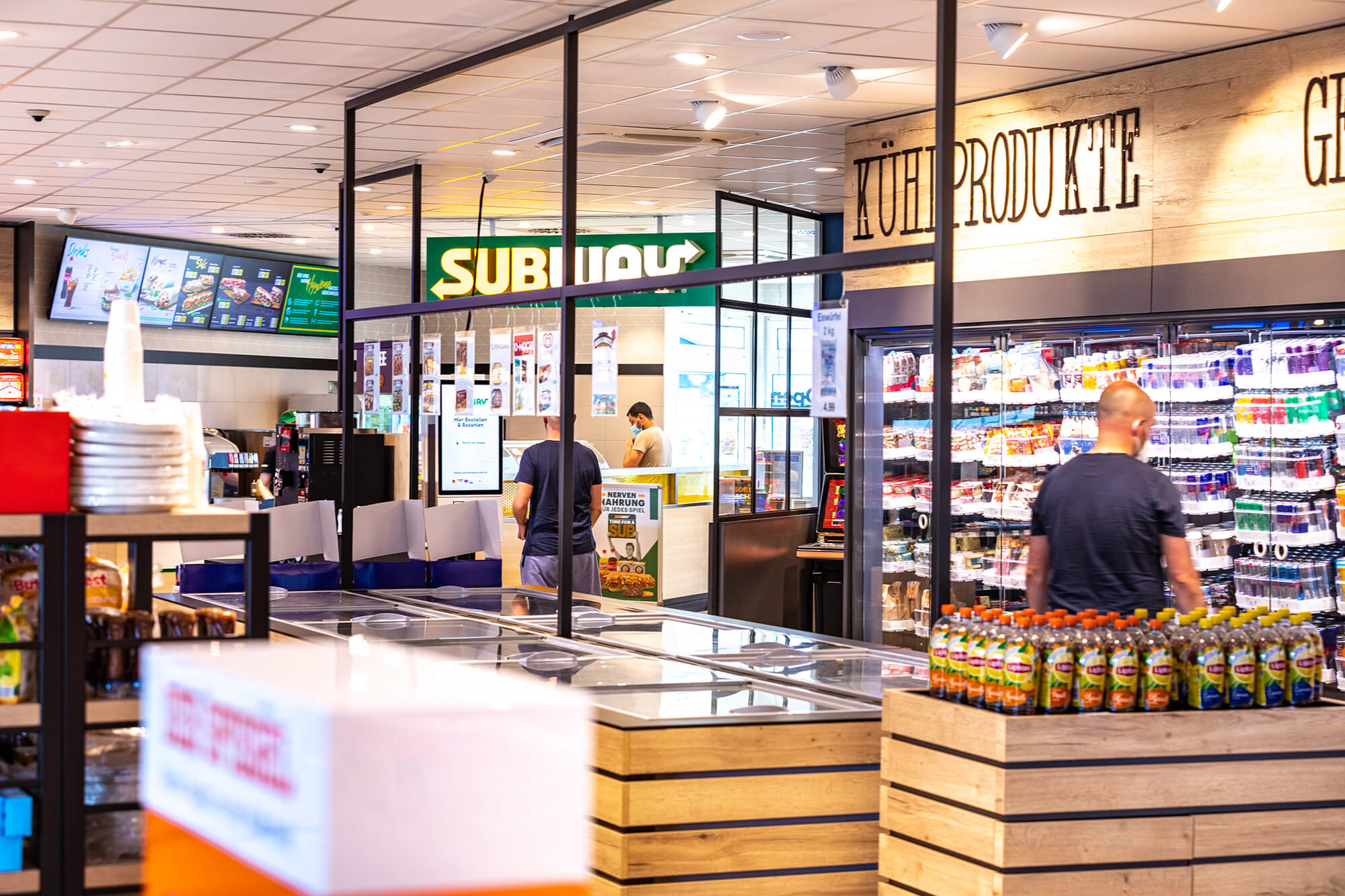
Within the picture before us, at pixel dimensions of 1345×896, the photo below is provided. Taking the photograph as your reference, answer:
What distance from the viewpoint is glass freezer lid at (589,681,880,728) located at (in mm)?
3461

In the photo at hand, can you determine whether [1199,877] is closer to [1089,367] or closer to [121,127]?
[1089,367]

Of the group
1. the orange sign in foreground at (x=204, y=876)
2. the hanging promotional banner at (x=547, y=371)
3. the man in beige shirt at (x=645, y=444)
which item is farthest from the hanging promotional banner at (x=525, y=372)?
the orange sign in foreground at (x=204, y=876)

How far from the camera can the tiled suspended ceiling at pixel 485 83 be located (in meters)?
5.08

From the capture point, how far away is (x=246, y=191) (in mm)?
9484

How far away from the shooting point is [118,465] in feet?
8.98

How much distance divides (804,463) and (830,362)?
5.13 meters

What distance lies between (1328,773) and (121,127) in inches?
266

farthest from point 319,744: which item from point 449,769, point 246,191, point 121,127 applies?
point 246,191

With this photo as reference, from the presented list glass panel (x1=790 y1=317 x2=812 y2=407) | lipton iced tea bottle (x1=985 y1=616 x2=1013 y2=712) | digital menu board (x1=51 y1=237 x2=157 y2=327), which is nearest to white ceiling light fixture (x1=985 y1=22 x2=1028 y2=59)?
lipton iced tea bottle (x1=985 y1=616 x2=1013 y2=712)

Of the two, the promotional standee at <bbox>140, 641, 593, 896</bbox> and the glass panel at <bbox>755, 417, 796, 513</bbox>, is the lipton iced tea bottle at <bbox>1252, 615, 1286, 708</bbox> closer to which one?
the promotional standee at <bbox>140, 641, 593, 896</bbox>

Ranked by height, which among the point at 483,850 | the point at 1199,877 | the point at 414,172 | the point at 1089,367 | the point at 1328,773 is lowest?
the point at 1199,877

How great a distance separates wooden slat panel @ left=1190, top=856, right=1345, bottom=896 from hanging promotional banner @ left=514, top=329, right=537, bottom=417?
354cm

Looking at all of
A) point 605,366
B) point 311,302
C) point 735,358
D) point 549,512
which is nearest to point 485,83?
point 605,366

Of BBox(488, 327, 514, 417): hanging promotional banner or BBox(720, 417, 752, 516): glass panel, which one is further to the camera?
BBox(720, 417, 752, 516): glass panel
